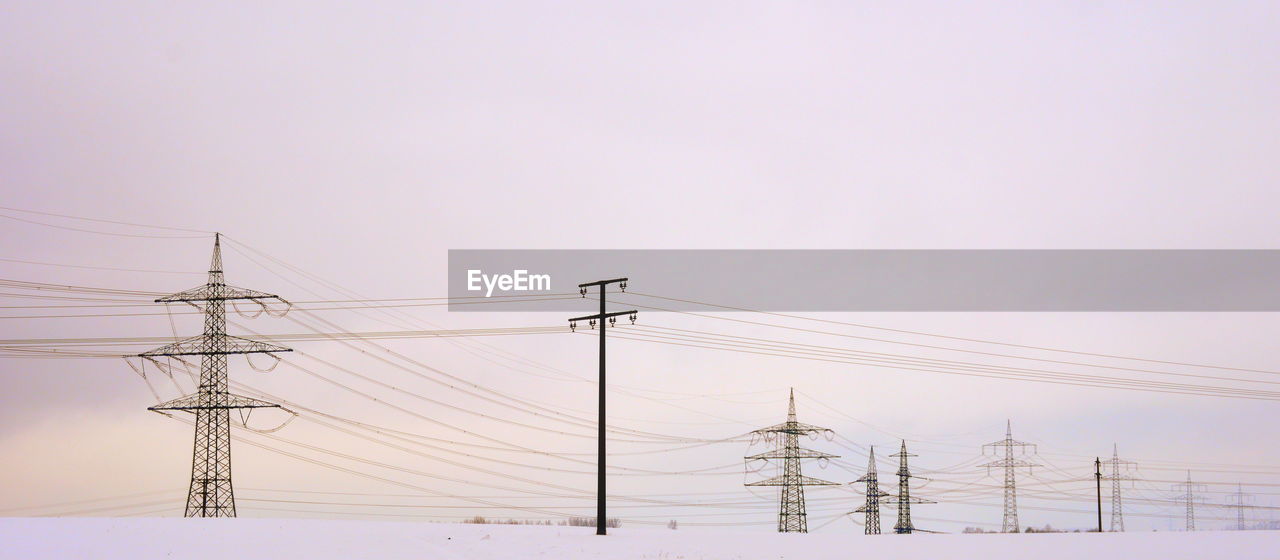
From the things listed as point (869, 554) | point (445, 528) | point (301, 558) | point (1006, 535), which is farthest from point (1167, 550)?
point (301, 558)

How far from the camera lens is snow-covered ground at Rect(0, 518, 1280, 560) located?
35219 mm

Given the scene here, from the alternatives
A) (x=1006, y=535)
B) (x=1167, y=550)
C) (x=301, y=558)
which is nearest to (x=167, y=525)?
(x=301, y=558)

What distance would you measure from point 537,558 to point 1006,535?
22.5 m

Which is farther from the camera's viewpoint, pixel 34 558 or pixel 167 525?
pixel 167 525

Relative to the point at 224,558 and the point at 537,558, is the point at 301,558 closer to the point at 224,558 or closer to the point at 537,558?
the point at 224,558

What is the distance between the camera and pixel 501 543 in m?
38.6

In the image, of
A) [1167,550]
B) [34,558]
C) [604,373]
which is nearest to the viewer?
[34,558]

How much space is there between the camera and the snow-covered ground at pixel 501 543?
35.2 metres

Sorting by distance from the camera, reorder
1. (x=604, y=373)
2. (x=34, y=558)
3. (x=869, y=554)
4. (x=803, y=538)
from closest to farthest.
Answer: (x=34, y=558)
(x=869, y=554)
(x=803, y=538)
(x=604, y=373)

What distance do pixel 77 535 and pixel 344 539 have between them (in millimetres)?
8967

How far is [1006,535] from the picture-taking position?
47.6 meters

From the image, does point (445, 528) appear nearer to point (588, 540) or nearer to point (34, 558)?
point (588, 540)

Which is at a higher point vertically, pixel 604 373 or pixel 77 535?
pixel 604 373

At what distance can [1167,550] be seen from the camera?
40.6 metres
